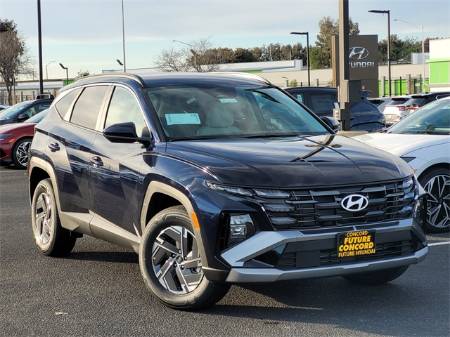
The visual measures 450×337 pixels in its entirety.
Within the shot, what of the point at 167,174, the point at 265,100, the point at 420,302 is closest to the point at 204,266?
the point at 167,174

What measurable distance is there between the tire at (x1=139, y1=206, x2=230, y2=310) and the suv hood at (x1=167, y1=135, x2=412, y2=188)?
447mm

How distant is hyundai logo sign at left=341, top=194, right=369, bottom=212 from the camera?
455cm

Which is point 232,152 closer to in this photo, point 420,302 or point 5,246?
point 420,302

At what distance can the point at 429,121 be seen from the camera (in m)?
8.48

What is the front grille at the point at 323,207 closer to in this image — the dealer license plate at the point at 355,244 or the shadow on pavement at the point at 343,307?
the dealer license plate at the point at 355,244

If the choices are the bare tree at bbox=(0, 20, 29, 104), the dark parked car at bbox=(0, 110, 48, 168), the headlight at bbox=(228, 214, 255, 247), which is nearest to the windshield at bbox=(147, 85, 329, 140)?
the headlight at bbox=(228, 214, 255, 247)

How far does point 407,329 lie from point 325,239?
831 millimetres

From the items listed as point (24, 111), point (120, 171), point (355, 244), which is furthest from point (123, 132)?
point (24, 111)

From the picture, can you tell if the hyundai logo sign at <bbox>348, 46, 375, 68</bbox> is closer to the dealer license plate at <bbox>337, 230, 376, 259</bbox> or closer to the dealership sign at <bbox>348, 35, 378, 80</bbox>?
the dealership sign at <bbox>348, 35, 378, 80</bbox>

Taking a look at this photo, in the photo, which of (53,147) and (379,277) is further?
(53,147)

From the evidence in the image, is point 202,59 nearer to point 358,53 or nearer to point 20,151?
point 358,53

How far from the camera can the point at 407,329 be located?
14.9 ft

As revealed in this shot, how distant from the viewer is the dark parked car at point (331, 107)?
14680 mm

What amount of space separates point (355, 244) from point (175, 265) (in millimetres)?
1307
